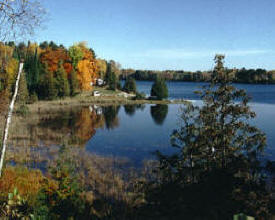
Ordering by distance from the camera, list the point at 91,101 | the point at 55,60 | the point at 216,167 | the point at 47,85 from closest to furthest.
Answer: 1. the point at 216,167
2. the point at 47,85
3. the point at 55,60
4. the point at 91,101

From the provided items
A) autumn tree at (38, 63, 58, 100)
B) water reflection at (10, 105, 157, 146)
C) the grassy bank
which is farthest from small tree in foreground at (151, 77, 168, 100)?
water reflection at (10, 105, 157, 146)

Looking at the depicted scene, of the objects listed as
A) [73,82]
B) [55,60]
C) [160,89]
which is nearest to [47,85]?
[73,82]

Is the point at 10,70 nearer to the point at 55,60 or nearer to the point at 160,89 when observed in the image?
the point at 55,60

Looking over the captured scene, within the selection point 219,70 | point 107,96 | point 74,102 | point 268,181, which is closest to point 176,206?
point 219,70

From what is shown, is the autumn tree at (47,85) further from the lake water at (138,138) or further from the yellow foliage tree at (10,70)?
the yellow foliage tree at (10,70)

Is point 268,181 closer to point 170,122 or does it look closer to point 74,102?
point 170,122

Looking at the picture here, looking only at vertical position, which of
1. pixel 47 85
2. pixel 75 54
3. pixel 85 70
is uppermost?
pixel 75 54

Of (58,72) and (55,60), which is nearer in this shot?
(58,72)

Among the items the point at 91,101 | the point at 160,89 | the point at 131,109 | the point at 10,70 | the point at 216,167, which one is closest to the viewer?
the point at 10,70

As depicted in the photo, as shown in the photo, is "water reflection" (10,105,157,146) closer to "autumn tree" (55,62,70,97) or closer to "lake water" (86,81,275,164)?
"lake water" (86,81,275,164)

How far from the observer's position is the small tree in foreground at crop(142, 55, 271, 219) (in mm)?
9390

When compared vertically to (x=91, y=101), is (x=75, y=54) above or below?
above

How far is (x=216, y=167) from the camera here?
1098 cm

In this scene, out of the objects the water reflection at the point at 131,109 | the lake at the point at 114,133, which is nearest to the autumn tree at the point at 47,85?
the lake at the point at 114,133
